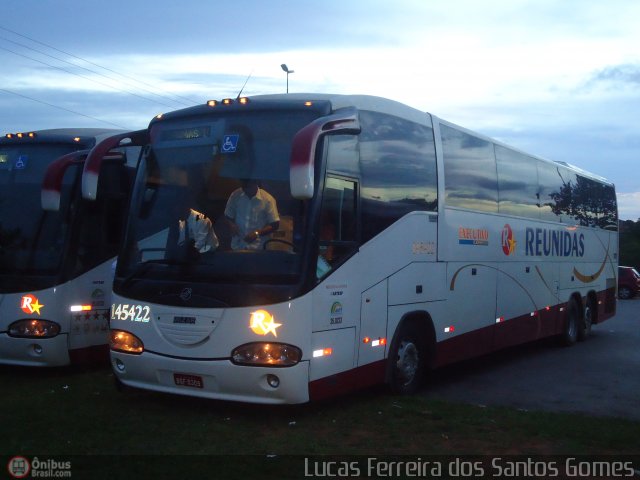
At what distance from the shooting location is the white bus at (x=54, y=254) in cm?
1064

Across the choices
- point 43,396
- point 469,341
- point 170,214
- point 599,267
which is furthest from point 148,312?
point 599,267

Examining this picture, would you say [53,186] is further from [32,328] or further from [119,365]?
[32,328]

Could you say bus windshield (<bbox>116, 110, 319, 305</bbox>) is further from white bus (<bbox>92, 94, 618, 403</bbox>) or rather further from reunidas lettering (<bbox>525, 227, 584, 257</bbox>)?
reunidas lettering (<bbox>525, 227, 584, 257</bbox>)

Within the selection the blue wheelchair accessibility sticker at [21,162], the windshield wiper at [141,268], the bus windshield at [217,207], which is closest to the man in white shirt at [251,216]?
the bus windshield at [217,207]

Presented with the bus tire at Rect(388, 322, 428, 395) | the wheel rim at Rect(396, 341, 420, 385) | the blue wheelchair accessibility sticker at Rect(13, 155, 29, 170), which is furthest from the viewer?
the blue wheelchair accessibility sticker at Rect(13, 155, 29, 170)

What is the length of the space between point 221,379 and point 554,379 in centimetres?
616

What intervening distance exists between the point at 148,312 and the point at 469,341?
524 cm

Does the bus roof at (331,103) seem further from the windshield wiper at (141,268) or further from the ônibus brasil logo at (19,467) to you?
the ônibus brasil logo at (19,467)

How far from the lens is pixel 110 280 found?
37.6 feet

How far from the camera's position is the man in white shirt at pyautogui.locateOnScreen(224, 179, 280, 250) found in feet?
27.5

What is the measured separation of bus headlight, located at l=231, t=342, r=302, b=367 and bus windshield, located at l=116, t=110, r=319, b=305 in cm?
56

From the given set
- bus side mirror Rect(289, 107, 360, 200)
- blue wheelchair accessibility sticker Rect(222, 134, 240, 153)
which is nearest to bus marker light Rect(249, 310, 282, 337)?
bus side mirror Rect(289, 107, 360, 200)

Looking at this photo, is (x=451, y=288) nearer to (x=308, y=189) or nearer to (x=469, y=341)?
(x=469, y=341)

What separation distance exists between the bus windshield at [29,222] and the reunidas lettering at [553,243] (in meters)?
7.98
